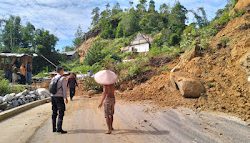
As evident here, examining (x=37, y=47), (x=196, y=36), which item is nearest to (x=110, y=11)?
(x=37, y=47)

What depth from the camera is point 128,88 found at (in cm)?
2391

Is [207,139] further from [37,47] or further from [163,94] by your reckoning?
[37,47]

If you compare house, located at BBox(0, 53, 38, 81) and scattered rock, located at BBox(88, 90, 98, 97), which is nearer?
scattered rock, located at BBox(88, 90, 98, 97)

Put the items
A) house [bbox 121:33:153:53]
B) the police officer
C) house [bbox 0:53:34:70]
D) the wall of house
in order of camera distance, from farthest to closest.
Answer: house [bbox 121:33:153:53]
the wall of house
house [bbox 0:53:34:70]
the police officer

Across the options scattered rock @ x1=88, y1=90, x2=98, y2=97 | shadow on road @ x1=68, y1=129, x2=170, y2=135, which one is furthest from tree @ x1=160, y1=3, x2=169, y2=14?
shadow on road @ x1=68, y1=129, x2=170, y2=135

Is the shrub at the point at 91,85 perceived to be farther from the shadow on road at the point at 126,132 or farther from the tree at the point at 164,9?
the tree at the point at 164,9

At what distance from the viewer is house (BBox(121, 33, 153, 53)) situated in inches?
2827

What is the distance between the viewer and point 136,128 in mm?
12664

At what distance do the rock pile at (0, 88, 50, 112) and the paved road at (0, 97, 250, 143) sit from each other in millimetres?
3440

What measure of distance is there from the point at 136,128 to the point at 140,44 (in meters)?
61.6

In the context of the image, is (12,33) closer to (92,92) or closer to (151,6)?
(151,6)

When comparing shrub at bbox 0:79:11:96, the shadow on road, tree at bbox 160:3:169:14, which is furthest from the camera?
tree at bbox 160:3:169:14

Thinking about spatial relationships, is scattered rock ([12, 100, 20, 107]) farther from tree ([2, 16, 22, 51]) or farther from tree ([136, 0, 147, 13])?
tree ([136, 0, 147, 13])

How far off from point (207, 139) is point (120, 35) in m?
82.6
